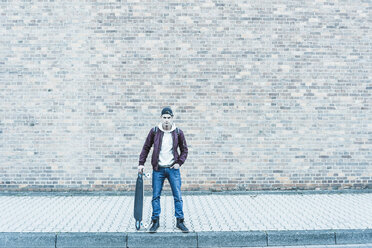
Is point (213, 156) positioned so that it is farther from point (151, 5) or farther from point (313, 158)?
point (151, 5)

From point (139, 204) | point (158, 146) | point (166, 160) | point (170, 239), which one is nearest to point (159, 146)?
point (158, 146)

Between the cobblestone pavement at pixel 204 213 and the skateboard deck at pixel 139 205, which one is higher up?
the skateboard deck at pixel 139 205

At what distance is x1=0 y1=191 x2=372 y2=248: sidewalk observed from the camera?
3.93 m

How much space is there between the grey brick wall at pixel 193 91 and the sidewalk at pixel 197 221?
605 mm

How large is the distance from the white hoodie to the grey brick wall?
Answer: 1.93 m

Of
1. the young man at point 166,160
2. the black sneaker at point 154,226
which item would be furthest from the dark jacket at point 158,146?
the black sneaker at point 154,226

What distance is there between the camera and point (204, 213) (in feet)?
16.0

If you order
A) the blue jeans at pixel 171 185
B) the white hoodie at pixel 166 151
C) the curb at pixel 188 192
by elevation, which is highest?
the white hoodie at pixel 166 151

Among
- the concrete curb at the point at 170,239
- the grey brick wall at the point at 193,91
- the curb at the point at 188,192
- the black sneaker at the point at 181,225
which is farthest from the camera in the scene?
the grey brick wall at the point at 193,91

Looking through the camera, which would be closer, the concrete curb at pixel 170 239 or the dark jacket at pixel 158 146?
the concrete curb at pixel 170 239

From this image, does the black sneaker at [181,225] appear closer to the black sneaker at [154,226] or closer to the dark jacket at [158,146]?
the black sneaker at [154,226]

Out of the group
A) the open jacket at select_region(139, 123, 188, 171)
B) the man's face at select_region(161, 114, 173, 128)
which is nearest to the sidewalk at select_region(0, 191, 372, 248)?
the open jacket at select_region(139, 123, 188, 171)

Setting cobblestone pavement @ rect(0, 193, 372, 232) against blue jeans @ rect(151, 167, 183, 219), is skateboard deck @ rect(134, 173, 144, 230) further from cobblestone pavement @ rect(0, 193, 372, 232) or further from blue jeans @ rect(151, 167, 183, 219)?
blue jeans @ rect(151, 167, 183, 219)

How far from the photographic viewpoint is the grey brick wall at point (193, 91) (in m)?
6.21
